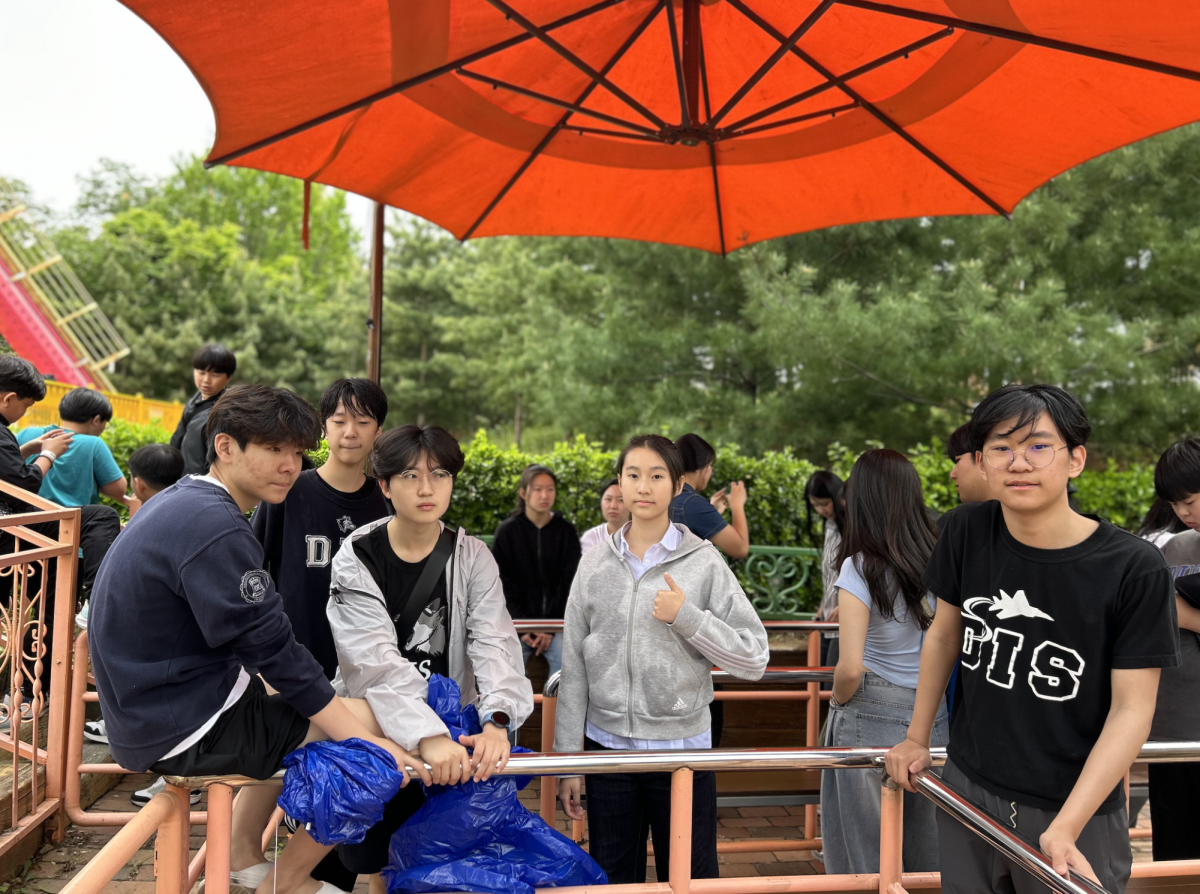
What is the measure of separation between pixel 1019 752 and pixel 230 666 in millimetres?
1744

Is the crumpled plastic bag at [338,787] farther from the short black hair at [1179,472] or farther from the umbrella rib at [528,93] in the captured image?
the short black hair at [1179,472]

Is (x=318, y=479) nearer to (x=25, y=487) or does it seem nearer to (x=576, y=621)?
(x=576, y=621)

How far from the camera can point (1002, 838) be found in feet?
5.47

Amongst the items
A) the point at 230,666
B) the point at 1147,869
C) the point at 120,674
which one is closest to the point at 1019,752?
the point at 1147,869

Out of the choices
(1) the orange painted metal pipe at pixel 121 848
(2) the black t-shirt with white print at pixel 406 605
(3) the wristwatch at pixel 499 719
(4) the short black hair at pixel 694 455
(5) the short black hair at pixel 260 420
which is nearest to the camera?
(1) the orange painted metal pipe at pixel 121 848

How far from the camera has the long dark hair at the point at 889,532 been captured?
279 cm

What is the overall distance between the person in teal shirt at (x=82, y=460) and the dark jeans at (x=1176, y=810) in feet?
16.4

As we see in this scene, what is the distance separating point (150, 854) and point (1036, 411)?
3.77m

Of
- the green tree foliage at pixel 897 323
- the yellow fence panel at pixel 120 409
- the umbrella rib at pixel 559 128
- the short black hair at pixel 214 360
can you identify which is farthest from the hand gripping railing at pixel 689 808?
the yellow fence panel at pixel 120 409

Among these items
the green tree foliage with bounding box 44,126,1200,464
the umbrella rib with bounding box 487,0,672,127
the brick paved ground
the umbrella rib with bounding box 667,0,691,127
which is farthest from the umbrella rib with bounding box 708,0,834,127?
the green tree foliage with bounding box 44,126,1200,464

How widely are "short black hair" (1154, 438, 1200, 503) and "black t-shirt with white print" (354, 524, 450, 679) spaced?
2339mm

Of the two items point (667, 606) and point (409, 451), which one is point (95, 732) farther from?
point (667, 606)

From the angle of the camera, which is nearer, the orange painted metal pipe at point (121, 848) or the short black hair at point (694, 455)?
the orange painted metal pipe at point (121, 848)

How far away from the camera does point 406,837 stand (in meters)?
2.03
